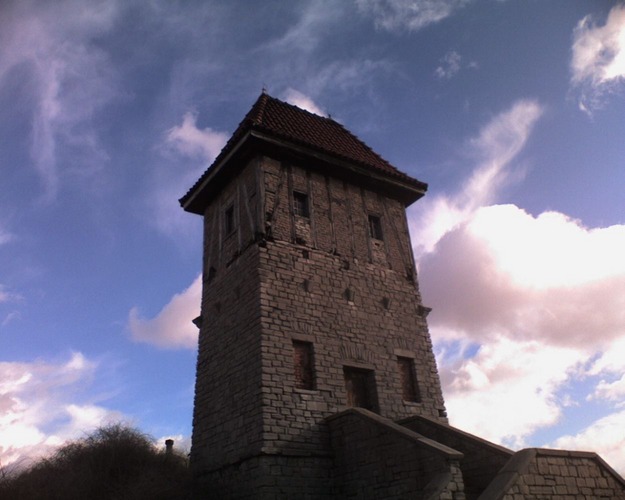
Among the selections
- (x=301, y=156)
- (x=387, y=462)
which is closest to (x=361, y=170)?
(x=301, y=156)

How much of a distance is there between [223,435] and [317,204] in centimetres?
599

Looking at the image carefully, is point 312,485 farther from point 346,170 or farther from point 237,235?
point 346,170

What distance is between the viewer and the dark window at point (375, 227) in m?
14.3

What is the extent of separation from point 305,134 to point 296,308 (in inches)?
212

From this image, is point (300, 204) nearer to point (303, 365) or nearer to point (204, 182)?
point (204, 182)

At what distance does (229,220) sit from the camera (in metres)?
14.1

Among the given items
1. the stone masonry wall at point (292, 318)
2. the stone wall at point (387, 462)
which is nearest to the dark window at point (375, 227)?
the stone masonry wall at point (292, 318)

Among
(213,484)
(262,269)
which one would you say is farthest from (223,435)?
(262,269)

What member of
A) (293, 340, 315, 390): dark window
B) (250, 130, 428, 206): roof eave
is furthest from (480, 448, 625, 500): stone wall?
(250, 130, 428, 206): roof eave

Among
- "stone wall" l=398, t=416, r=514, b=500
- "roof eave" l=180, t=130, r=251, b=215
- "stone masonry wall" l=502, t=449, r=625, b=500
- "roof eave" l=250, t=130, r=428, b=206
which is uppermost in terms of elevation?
"roof eave" l=180, t=130, r=251, b=215

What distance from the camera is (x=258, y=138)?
1279cm

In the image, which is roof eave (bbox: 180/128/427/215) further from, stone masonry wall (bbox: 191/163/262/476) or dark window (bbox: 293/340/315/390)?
dark window (bbox: 293/340/315/390)

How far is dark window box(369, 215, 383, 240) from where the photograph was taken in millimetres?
14258

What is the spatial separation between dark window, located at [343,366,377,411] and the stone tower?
0.10 ft
